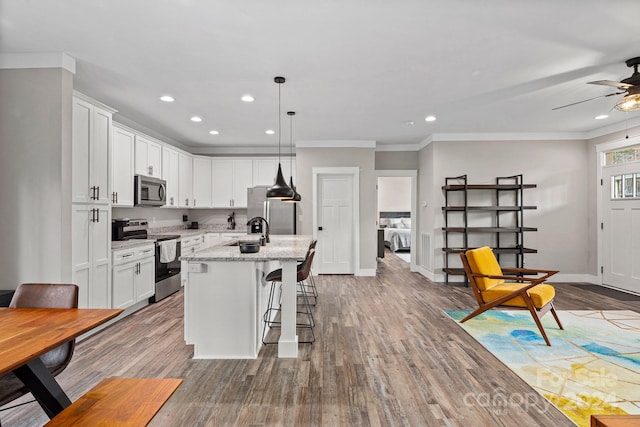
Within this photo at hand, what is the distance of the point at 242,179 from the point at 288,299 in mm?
4177

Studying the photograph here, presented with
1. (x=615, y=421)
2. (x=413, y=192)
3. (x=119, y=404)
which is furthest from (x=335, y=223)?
(x=615, y=421)

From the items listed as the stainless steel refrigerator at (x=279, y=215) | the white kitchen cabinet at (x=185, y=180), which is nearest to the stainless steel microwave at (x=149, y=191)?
the white kitchen cabinet at (x=185, y=180)

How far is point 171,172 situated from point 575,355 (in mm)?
5772

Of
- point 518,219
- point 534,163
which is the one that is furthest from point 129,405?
point 534,163

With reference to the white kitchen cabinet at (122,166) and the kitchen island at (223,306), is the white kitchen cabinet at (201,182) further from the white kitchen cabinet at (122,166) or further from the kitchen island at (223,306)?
the kitchen island at (223,306)

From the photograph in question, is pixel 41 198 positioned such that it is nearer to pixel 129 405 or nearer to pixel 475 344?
pixel 129 405

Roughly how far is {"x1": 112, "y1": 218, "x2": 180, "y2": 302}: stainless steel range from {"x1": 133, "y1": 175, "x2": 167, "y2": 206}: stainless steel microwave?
1.04 feet

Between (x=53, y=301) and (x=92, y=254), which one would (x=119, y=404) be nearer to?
(x=53, y=301)

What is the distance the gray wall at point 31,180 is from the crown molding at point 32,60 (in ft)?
0.15

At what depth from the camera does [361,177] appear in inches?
241

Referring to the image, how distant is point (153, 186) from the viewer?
4762 mm

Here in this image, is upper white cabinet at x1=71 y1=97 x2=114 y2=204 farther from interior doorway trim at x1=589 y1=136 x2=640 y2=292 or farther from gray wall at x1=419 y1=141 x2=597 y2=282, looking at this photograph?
interior doorway trim at x1=589 y1=136 x2=640 y2=292

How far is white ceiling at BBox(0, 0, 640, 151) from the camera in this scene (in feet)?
7.24

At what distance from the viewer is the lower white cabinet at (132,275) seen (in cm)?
361
